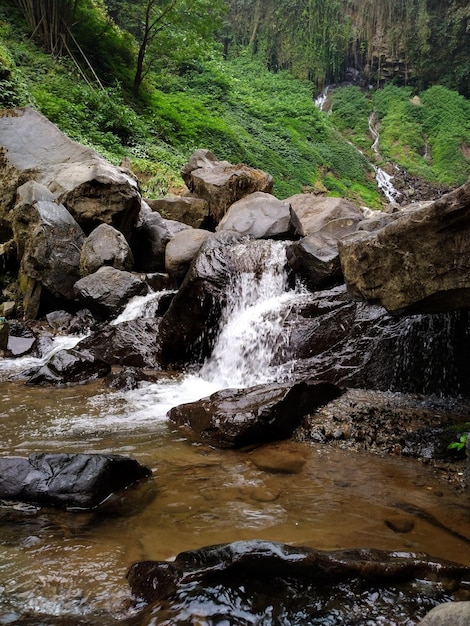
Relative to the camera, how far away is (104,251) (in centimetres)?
1012

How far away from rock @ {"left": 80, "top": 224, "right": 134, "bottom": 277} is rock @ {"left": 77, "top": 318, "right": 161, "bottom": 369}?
79.5 inches

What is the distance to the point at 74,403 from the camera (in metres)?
5.95

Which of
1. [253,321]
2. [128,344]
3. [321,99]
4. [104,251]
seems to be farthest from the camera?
[321,99]

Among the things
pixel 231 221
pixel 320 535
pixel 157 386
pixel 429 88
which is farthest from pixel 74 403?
pixel 429 88

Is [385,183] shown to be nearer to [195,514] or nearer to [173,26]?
[173,26]

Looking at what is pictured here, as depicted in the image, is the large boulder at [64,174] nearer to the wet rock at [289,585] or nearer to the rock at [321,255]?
the rock at [321,255]

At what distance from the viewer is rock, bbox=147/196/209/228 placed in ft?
43.0

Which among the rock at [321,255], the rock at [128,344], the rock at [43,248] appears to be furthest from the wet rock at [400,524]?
the rock at [43,248]

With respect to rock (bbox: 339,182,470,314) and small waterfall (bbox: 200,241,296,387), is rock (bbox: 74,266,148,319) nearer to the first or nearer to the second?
small waterfall (bbox: 200,241,296,387)

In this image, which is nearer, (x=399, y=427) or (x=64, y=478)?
(x=64, y=478)

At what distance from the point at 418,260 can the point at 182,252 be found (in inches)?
245

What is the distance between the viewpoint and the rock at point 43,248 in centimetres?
995

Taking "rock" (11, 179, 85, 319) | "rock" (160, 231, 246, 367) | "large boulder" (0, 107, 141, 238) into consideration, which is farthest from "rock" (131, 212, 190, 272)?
"rock" (160, 231, 246, 367)

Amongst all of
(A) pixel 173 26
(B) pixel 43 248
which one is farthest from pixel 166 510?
(A) pixel 173 26
